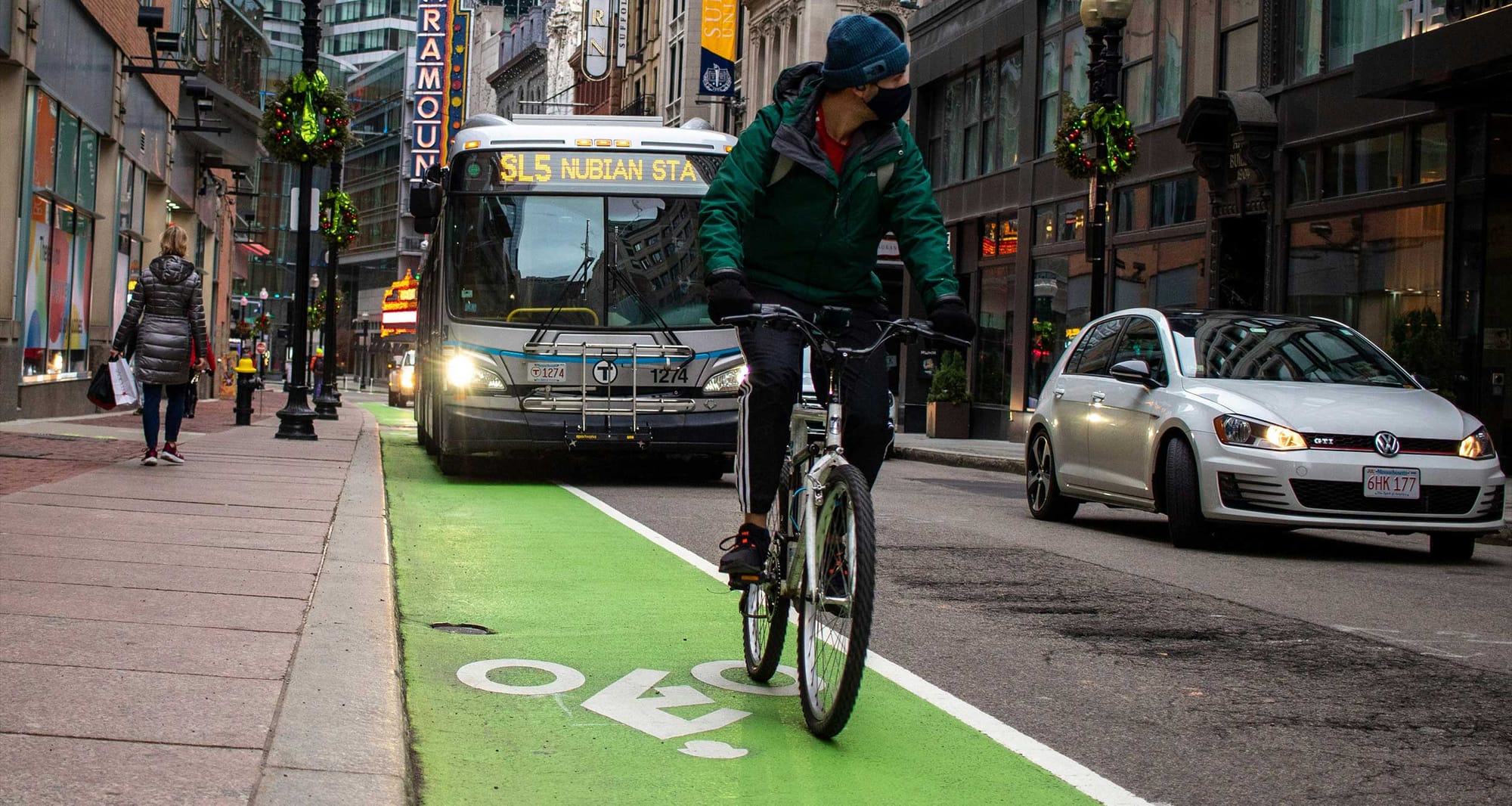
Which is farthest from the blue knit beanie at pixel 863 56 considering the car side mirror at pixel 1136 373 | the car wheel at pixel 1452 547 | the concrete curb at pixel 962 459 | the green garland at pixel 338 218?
the green garland at pixel 338 218

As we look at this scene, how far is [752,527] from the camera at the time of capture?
17.2 feet

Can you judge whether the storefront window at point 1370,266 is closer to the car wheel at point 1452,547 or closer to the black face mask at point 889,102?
the car wheel at point 1452,547

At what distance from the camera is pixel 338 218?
36.9 metres

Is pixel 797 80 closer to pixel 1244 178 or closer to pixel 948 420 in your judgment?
pixel 1244 178

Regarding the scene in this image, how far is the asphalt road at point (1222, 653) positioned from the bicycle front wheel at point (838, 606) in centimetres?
67

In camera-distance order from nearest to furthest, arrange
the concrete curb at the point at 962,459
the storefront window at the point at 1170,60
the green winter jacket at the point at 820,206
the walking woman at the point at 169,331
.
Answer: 1. the green winter jacket at the point at 820,206
2. the walking woman at the point at 169,331
3. the concrete curb at the point at 962,459
4. the storefront window at the point at 1170,60

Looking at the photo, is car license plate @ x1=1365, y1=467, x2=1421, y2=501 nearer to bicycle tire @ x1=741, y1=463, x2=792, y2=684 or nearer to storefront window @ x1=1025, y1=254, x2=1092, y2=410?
bicycle tire @ x1=741, y1=463, x2=792, y2=684

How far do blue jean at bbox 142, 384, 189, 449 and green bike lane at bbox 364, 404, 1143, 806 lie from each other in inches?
208

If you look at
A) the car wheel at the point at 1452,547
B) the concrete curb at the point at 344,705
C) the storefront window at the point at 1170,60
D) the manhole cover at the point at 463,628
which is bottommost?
the manhole cover at the point at 463,628

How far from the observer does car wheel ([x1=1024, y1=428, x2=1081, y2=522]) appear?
42.0 ft

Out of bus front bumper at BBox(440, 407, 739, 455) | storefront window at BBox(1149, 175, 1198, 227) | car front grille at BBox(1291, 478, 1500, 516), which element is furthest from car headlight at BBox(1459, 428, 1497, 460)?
storefront window at BBox(1149, 175, 1198, 227)

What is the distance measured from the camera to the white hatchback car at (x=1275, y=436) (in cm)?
1006

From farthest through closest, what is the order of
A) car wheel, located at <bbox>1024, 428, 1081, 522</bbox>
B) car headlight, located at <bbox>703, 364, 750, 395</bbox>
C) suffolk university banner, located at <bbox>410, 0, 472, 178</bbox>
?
1. suffolk university banner, located at <bbox>410, 0, 472, 178</bbox>
2. car headlight, located at <bbox>703, 364, 750, 395</bbox>
3. car wheel, located at <bbox>1024, 428, 1081, 522</bbox>

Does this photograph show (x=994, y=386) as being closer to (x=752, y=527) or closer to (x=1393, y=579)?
(x=1393, y=579)
